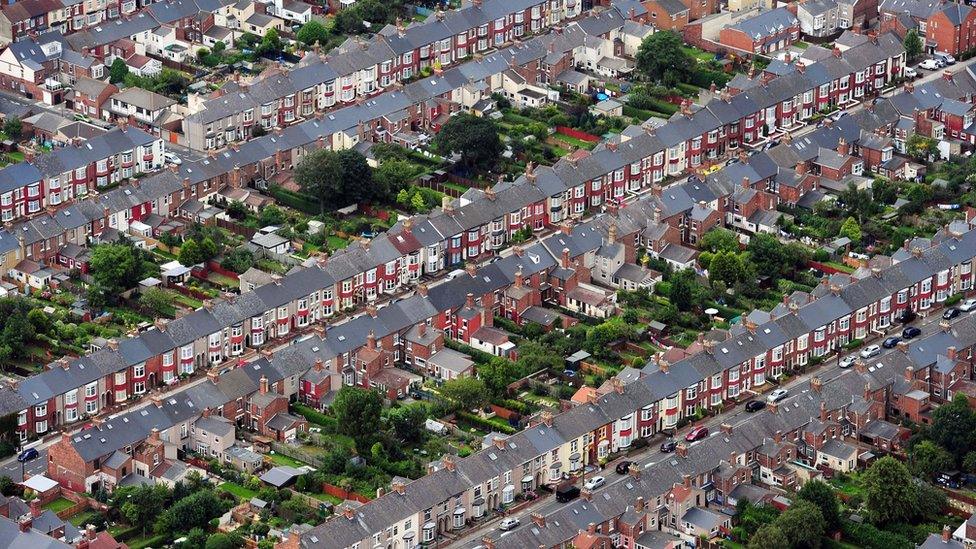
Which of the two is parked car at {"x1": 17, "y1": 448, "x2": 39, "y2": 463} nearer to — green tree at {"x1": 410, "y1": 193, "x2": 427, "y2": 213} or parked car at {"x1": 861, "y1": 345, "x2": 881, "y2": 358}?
green tree at {"x1": 410, "y1": 193, "x2": 427, "y2": 213}

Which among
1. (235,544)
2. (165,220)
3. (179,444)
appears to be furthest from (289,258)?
(235,544)

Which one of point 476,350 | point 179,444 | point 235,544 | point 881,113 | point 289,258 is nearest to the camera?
point 235,544

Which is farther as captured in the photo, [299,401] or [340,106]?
[340,106]

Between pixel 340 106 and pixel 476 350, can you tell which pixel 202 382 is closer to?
pixel 476 350

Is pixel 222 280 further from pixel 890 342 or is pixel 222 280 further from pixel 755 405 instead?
pixel 890 342

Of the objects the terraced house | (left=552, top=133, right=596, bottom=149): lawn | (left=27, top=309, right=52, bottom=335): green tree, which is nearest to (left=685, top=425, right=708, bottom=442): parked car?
(left=27, top=309, right=52, bottom=335): green tree

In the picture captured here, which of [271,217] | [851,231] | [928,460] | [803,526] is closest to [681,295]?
[851,231]

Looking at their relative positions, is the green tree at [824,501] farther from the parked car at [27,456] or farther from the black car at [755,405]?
the parked car at [27,456]
